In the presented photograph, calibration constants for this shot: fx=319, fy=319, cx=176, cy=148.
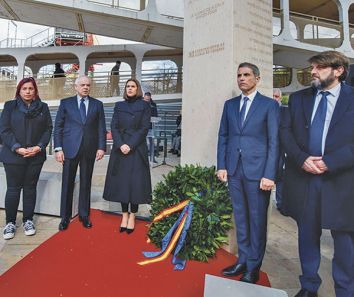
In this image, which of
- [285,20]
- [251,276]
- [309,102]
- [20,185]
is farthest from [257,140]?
[285,20]

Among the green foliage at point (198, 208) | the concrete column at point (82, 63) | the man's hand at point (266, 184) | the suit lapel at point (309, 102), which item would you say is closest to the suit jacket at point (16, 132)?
the green foliage at point (198, 208)

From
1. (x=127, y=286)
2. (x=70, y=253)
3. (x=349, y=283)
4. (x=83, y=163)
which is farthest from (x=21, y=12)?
(x=349, y=283)

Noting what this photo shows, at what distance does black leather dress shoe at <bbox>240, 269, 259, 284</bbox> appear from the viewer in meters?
2.55

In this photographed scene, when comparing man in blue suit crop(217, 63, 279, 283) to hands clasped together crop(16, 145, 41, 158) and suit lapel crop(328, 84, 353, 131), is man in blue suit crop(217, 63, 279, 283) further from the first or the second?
hands clasped together crop(16, 145, 41, 158)

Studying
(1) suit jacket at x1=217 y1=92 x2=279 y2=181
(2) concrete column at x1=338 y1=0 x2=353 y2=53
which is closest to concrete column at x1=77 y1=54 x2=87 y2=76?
(2) concrete column at x1=338 y1=0 x2=353 y2=53

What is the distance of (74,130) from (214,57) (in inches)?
72.6

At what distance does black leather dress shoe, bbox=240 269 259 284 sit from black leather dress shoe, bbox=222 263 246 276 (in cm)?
11

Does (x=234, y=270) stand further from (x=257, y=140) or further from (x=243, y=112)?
(x=243, y=112)

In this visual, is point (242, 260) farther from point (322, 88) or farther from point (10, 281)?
point (10, 281)

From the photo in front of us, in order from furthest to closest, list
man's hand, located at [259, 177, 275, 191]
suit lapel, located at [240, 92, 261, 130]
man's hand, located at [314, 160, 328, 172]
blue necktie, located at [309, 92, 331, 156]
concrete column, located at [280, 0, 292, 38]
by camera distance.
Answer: concrete column, located at [280, 0, 292, 38]
suit lapel, located at [240, 92, 261, 130]
man's hand, located at [259, 177, 275, 191]
blue necktie, located at [309, 92, 331, 156]
man's hand, located at [314, 160, 328, 172]

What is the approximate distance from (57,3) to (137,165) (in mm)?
10298

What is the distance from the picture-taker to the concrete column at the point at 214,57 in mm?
3510

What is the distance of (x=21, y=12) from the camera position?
41.6ft

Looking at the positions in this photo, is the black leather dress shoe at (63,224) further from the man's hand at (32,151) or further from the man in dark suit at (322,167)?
the man in dark suit at (322,167)
